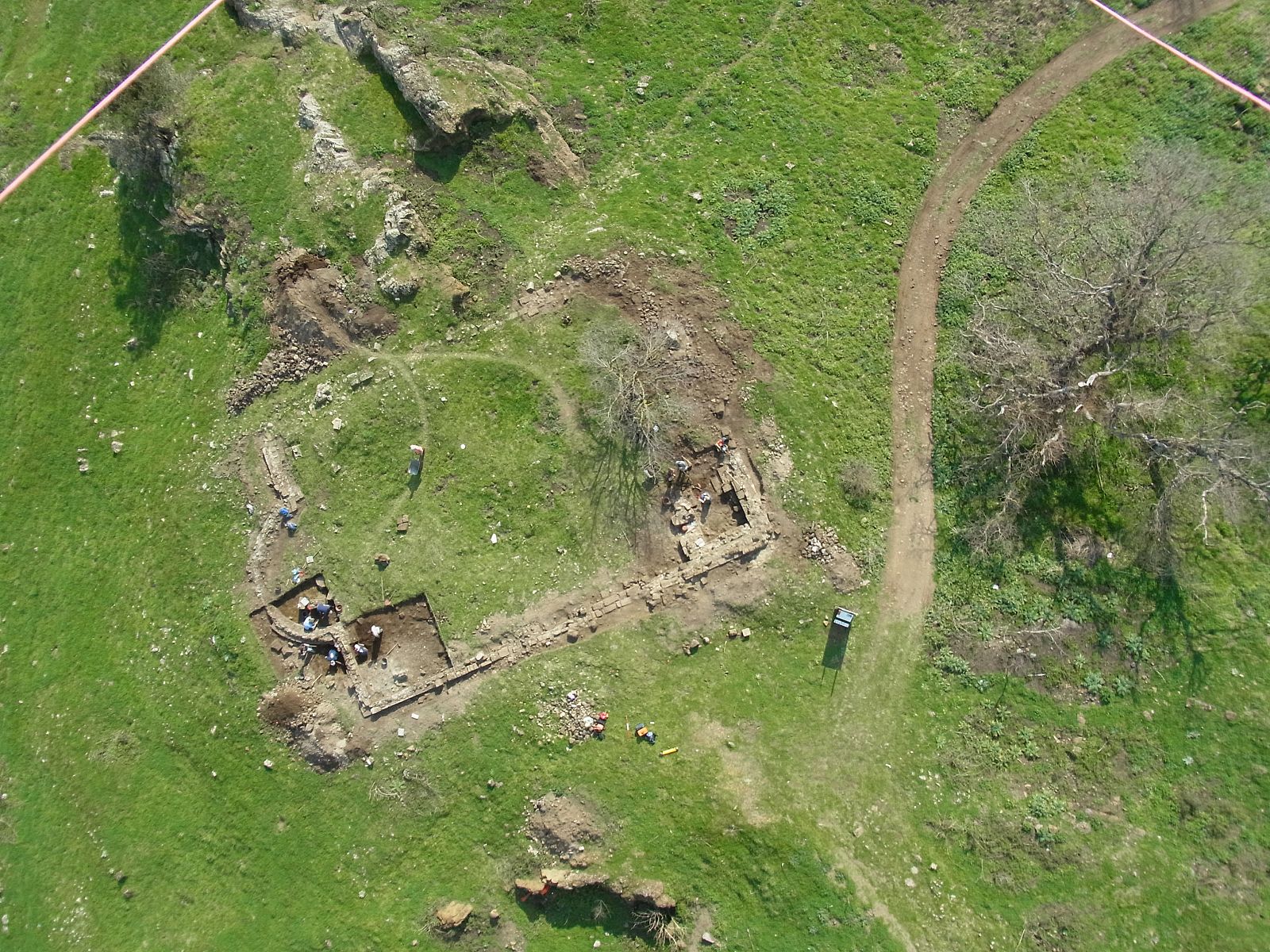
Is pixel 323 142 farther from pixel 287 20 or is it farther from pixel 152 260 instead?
pixel 152 260

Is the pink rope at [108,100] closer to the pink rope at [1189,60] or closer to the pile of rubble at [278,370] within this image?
the pile of rubble at [278,370]

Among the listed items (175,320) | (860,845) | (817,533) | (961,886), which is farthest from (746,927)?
(175,320)

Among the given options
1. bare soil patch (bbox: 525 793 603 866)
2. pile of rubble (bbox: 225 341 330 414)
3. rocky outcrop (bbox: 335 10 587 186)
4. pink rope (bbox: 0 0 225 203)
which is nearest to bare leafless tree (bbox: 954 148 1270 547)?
rocky outcrop (bbox: 335 10 587 186)

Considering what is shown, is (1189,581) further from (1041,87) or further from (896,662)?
(1041,87)

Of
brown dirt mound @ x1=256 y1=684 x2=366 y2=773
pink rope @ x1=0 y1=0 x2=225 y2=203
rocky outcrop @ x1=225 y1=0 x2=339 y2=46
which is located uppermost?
rocky outcrop @ x1=225 y1=0 x2=339 y2=46

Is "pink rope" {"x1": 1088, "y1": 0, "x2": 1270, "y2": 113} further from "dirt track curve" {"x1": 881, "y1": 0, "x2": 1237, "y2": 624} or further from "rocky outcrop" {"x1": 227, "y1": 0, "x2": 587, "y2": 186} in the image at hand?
"rocky outcrop" {"x1": 227, "y1": 0, "x2": 587, "y2": 186}

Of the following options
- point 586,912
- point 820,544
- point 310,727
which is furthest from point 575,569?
point 586,912

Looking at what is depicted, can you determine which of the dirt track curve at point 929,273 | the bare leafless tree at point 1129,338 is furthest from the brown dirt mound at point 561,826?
the bare leafless tree at point 1129,338
